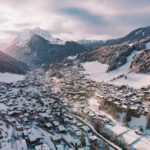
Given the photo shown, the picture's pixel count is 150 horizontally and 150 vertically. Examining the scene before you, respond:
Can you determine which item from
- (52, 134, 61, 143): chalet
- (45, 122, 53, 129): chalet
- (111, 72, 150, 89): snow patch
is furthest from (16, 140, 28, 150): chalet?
(111, 72, 150, 89): snow patch

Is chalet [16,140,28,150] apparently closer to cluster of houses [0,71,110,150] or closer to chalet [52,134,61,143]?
cluster of houses [0,71,110,150]

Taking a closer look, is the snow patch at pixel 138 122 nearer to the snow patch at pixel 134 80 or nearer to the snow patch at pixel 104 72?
the snow patch at pixel 134 80

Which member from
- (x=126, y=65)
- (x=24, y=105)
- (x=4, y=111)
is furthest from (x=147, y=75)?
(x=4, y=111)

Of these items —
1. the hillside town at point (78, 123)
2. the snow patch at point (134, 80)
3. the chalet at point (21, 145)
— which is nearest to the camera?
the chalet at point (21, 145)

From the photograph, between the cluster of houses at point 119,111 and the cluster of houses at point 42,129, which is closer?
the cluster of houses at point 42,129

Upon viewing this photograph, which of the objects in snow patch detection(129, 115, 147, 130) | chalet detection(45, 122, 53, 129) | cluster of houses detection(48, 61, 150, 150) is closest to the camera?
cluster of houses detection(48, 61, 150, 150)

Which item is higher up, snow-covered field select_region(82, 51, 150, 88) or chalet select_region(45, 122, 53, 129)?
snow-covered field select_region(82, 51, 150, 88)

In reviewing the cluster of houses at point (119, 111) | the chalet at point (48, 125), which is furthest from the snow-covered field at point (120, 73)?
the chalet at point (48, 125)

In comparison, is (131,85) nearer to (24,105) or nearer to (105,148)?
(105,148)

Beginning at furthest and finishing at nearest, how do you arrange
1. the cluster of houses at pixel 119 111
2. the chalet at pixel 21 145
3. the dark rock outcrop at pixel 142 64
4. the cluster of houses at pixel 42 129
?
the dark rock outcrop at pixel 142 64, the cluster of houses at pixel 119 111, the cluster of houses at pixel 42 129, the chalet at pixel 21 145
